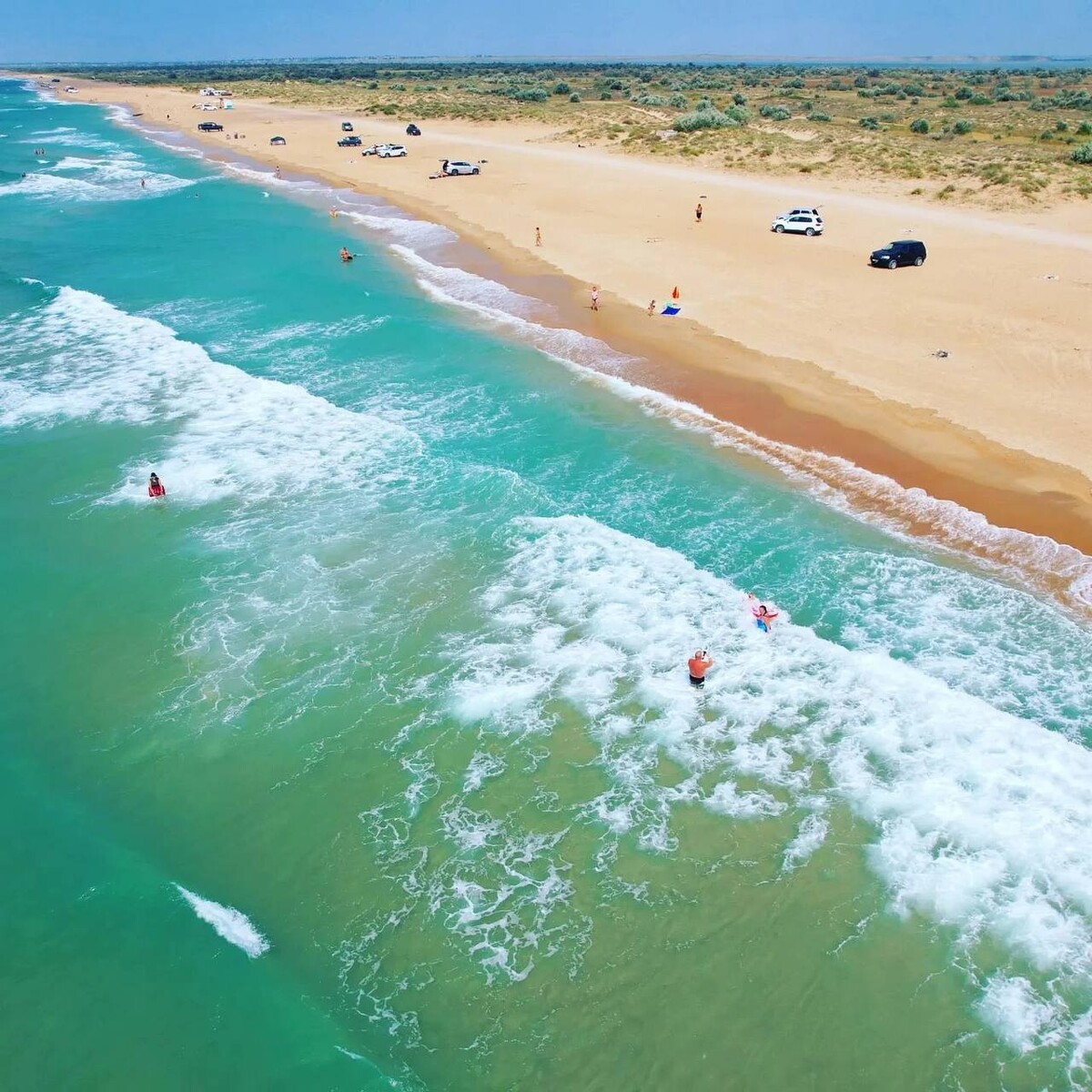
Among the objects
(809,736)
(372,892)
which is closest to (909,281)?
(809,736)

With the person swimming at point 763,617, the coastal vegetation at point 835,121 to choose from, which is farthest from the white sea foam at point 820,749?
the coastal vegetation at point 835,121

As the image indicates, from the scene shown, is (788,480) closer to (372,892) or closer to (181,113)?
(372,892)

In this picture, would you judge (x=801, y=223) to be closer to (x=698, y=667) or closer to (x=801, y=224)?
(x=801, y=224)

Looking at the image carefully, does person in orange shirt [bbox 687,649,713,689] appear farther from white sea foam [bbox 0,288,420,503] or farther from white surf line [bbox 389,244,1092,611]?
white sea foam [bbox 0,288,420,503]

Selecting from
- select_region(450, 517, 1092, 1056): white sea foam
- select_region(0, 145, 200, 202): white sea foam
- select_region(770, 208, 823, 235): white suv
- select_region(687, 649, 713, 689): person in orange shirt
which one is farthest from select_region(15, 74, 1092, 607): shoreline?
select_region(0, 145, 200, 202): white sea foam

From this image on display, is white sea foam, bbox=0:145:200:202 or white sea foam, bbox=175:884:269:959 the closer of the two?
white sea foam, bbox=175:884:269:959

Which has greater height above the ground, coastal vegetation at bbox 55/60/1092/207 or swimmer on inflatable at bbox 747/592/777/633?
coastal vegetation at bbox 55/60/1092/207

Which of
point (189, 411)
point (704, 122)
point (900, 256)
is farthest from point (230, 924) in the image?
point (704, 122)

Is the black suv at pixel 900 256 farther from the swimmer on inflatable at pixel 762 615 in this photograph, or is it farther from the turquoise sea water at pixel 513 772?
the swimmer on inflatable at pixel 762 615
